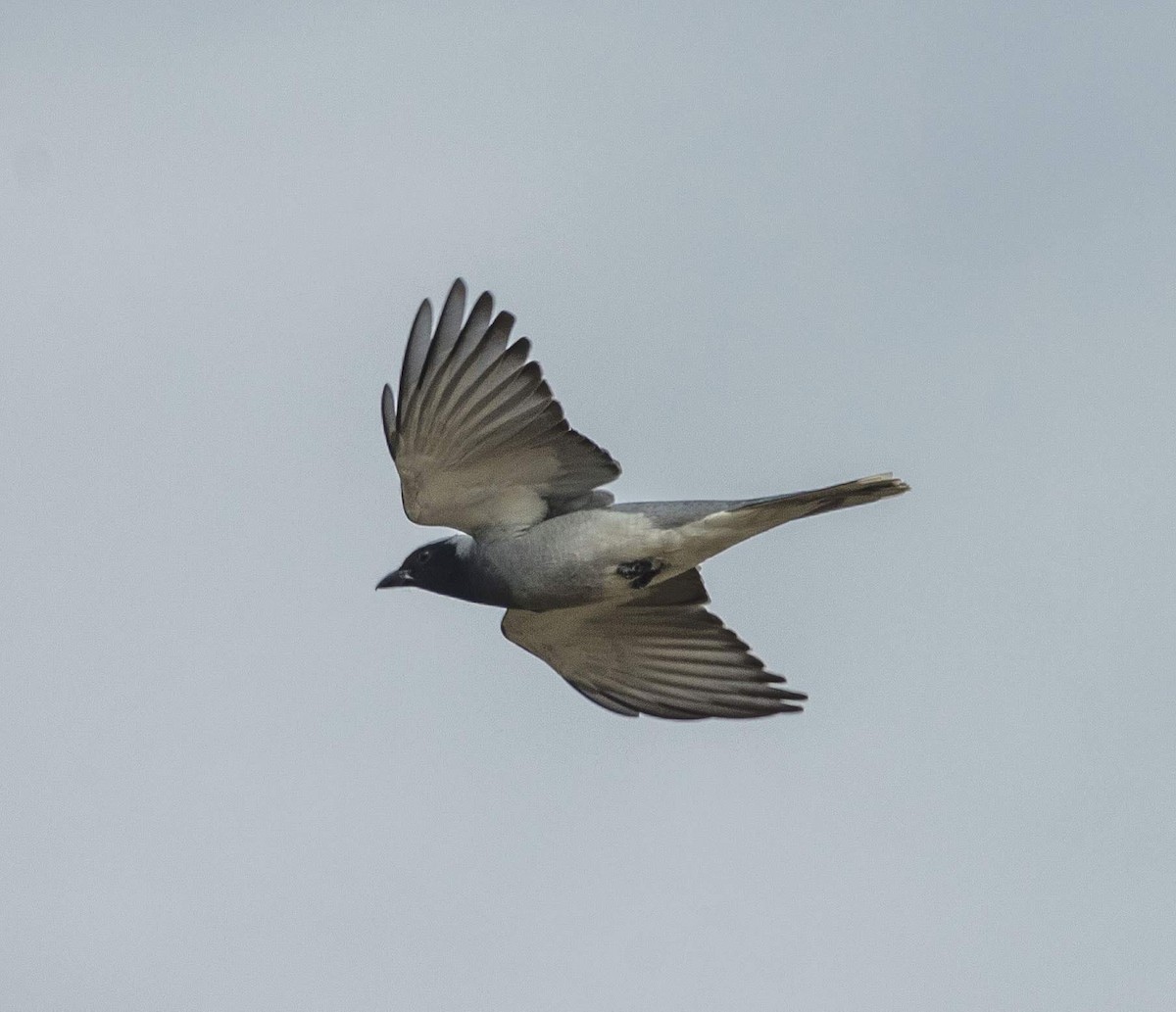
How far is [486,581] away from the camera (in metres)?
19.5

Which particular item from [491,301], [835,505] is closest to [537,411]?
[491,301]

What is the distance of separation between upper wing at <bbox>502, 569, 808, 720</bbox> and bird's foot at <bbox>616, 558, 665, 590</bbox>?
2.61ft

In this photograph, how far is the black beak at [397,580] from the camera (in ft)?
65.9

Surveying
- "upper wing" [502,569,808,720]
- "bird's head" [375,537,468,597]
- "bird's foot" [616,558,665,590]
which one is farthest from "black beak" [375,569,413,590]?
"bird's foot" [616,558,665,590]

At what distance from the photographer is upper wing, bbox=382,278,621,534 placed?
60.0 ft

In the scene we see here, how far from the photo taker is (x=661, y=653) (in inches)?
806

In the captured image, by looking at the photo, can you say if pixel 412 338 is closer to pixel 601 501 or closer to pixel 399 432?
pixel 399 432

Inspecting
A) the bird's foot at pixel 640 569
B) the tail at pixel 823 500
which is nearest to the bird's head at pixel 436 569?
the bird's foot at pixel 640 569

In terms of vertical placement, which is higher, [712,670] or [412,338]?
[412,338]

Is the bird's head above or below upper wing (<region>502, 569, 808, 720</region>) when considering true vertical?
above

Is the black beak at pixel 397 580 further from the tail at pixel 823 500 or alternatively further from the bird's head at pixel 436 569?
the tail at pixel 823 500

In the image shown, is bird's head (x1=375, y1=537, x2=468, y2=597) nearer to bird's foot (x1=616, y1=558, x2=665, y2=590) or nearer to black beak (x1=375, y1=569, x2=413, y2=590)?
black beak (x1=375, y1=569, x2=413, y2=590)

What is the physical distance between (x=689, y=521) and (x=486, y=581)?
170 centimetres

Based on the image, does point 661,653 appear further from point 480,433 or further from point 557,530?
point 480,433
